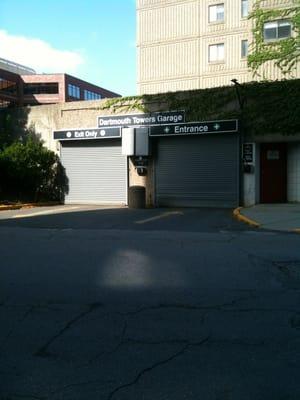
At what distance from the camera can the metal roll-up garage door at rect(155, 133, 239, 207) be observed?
20156mm

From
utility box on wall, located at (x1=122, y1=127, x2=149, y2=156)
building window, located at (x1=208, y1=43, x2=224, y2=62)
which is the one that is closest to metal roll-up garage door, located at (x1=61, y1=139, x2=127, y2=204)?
utility box on wall, located at (x1=122, y1=127, x2=149, y2=156)

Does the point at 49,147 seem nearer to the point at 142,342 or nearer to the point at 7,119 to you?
the point at 7,119

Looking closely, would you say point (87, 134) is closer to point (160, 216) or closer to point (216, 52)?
point (160, 216)

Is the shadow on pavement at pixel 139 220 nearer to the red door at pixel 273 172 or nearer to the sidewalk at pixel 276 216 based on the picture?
the sidewalk at pixel 276 216

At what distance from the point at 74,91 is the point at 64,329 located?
101165mm

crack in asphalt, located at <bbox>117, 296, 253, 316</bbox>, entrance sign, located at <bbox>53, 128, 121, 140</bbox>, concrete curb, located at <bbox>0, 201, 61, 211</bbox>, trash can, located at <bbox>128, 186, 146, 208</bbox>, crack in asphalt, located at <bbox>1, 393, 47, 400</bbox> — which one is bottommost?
crack in asphalt, located at <bbox>1, 393, 47, 400</bbox>

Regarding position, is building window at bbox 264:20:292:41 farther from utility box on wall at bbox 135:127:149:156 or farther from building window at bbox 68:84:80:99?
building window at bbox 68:84:80:99

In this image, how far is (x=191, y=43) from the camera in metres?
43.6

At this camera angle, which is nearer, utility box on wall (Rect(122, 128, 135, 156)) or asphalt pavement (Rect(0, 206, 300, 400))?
asphalt pavement (Rect(0, 206, 300, 400))

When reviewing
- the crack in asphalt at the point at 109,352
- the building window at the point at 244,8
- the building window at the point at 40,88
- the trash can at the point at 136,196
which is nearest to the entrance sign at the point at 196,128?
the trash can at the point at 136,196

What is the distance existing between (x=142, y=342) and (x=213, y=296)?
1.86 metres

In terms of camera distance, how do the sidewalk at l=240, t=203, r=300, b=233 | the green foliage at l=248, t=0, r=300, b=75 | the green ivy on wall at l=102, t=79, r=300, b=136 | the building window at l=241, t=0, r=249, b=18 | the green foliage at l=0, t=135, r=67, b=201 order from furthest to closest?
1. the building window at l=241, t=0, r=249, b=18
2. the green foliage at l=248, t=0, r=300, b=75
3. the green foliage at l=0, t=135, r=67, b=201
4. the green ivy on wall at l=102, t=79, r=300, b=136
5. the sidewalk at l=240, t=203, r=300, b=233

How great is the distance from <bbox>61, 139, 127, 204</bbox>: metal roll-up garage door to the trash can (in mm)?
1944

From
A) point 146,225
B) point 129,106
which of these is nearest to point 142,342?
point 146,225
